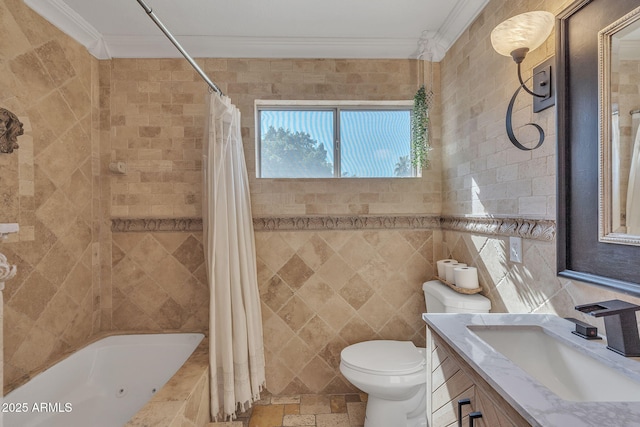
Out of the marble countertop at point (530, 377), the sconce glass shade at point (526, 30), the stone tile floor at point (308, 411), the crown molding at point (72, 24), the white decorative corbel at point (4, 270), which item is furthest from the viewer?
the stone tile floor at point (308, 411)

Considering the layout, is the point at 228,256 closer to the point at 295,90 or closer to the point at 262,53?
the point at 295,90

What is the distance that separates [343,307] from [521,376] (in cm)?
149

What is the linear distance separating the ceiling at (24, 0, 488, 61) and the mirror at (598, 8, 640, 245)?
0.90 m

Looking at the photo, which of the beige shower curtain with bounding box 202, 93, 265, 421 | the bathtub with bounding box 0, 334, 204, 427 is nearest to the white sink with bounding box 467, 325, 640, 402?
the beige shower curtain with bounding box 202, 93, 265, 421

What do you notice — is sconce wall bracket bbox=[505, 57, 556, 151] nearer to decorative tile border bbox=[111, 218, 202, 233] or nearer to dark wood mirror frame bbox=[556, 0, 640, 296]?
dark wood mirror frame bbox=[556, 0, 640, 296]

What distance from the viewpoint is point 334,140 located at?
2.29m

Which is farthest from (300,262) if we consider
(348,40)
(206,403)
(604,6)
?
(604,6)

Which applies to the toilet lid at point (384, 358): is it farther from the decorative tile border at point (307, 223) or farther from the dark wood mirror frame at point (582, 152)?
the dark wood mirror frame at point (582, 152)

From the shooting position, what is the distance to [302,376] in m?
2.13

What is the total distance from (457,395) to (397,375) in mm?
742

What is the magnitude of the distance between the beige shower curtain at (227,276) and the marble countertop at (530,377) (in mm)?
1090

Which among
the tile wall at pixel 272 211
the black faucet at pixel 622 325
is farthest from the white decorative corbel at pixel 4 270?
the black faucet at pixel 622 325

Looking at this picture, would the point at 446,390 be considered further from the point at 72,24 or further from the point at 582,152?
the point at 72,24

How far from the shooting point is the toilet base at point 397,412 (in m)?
1.69
